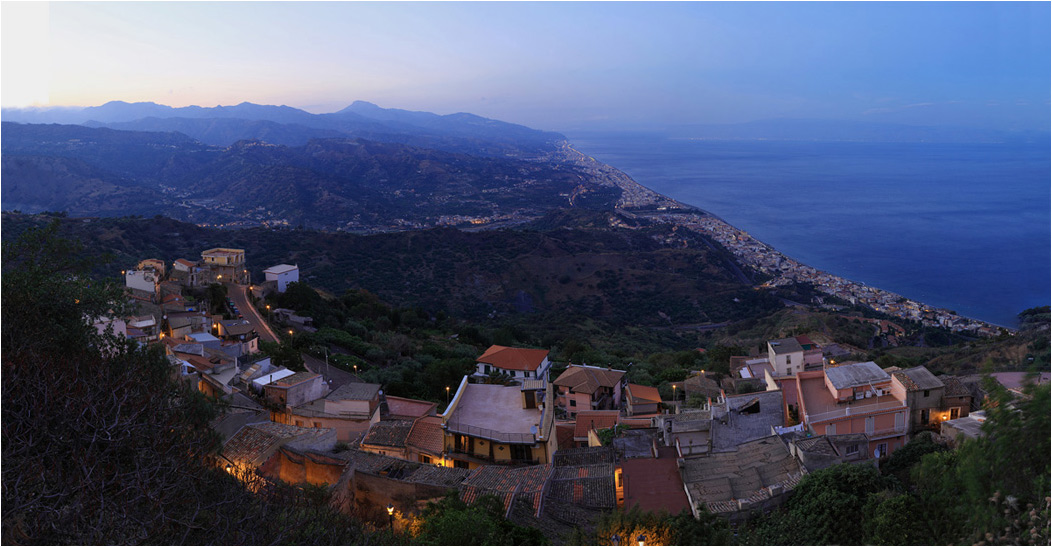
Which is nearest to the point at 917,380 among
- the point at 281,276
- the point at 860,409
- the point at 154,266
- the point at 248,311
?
the point at 860,409

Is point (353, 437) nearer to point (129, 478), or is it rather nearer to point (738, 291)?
point (129, 478)

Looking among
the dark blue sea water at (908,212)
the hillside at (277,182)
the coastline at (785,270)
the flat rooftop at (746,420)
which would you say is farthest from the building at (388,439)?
the hillside at (277,182)

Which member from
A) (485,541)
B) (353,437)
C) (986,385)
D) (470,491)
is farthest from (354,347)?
(986,385)

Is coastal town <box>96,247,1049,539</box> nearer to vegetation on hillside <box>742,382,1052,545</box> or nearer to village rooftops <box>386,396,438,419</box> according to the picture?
village rooftops <box>386,396,438,419</box>

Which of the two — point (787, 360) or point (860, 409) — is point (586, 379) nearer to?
point (787, 360)

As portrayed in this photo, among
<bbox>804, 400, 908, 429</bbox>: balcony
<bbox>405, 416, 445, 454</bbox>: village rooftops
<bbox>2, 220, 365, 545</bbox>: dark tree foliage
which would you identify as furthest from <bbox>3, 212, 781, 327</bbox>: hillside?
<bbox>2, 220, 365, 545</bbox>: dark tree foliage

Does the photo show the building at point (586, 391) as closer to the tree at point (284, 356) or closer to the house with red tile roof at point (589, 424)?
the house with red tile roof at point (589, 424)
